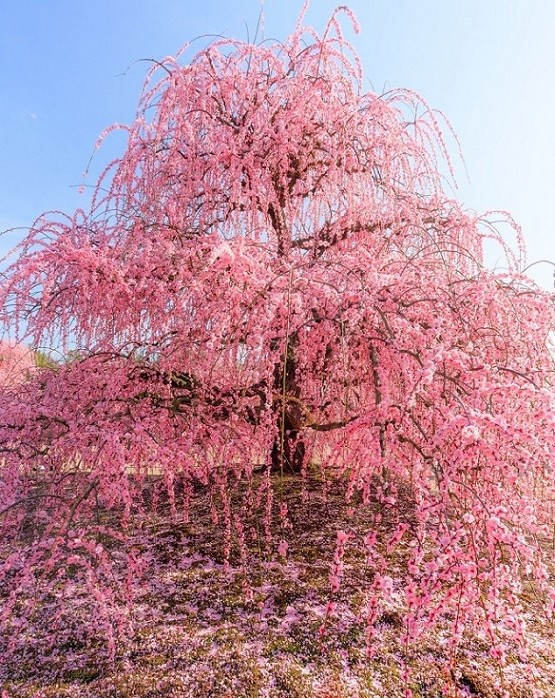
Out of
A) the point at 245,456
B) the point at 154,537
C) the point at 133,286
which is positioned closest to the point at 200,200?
the point at 133,286

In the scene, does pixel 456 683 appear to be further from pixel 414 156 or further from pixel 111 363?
pixel 414 156

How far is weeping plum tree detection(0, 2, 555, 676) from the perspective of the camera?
3.54 m

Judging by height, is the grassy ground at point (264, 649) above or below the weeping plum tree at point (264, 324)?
below

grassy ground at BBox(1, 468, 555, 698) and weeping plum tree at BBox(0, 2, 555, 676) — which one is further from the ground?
weeping plum tree at BBox(0, 2, 555, 676)

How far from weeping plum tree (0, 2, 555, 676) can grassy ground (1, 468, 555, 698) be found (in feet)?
0.75

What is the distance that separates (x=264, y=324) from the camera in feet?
11.6

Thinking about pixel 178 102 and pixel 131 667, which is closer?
pixel 131 667

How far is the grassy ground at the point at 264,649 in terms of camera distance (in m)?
3.24

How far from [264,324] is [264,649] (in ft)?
6.75

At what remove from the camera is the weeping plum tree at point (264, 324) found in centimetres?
354

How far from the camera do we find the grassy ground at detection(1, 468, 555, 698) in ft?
10.6

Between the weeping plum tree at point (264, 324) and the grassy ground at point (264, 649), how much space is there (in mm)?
229

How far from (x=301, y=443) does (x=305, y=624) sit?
8.80 feet

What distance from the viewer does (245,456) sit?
14.2 feet
